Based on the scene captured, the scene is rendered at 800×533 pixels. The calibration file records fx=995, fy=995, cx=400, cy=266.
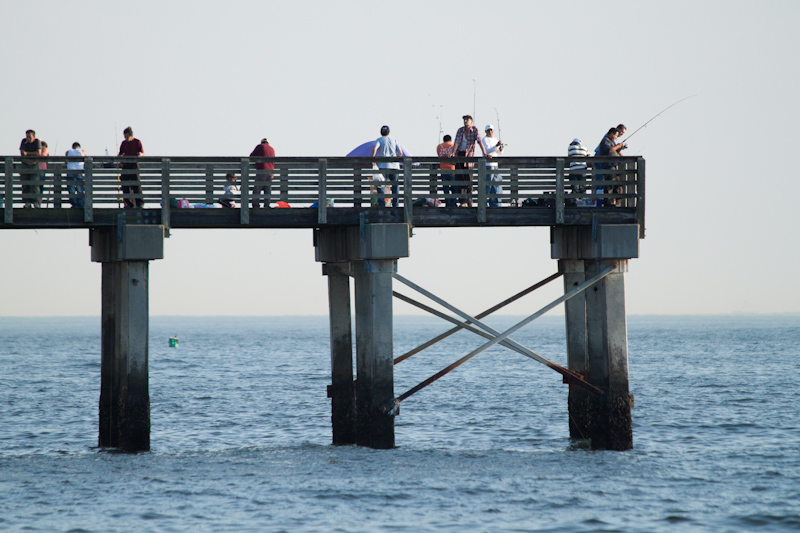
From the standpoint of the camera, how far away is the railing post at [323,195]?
16984 millimetres

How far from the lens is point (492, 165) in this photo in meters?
17.7

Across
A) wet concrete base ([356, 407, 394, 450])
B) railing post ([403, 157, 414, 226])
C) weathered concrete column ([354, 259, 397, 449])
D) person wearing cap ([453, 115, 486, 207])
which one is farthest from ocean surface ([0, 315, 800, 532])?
person wearing cap ([453, 115, 486, 207])

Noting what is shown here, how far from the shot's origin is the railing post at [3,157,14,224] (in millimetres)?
16453

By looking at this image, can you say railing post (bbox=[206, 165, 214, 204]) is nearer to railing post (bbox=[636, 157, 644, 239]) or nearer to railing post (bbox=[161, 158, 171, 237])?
railing post (bbox=[161, 158, 171, 237])

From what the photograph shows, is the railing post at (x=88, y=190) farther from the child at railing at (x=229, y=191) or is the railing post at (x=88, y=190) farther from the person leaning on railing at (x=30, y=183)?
the child at railing at (x=229, y=191)

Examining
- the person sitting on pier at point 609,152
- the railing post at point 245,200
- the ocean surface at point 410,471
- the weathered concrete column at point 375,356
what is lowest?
the ocean surface at point 410,471

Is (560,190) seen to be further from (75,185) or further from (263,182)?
(75,185)

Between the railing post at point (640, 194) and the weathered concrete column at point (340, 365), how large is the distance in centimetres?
564

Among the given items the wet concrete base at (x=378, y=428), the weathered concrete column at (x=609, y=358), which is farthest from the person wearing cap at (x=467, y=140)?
the wet concrete base at (x=378, y=428)

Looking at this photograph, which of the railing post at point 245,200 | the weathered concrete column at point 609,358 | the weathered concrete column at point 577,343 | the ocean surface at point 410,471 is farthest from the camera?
the weathered concrete column at point 577,343

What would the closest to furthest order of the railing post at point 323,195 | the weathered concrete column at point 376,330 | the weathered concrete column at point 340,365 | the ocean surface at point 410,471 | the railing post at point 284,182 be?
the ocean surface at point 410,471
the weathered concrete column at point 376,330
the railing post at point 323,195
the railing post at point 284,182
the weathered concrete column at point 340,365

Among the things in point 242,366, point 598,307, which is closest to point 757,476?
point 598,307

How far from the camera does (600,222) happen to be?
17.8 m

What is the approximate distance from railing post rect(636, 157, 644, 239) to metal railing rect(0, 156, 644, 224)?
0.02 metres
